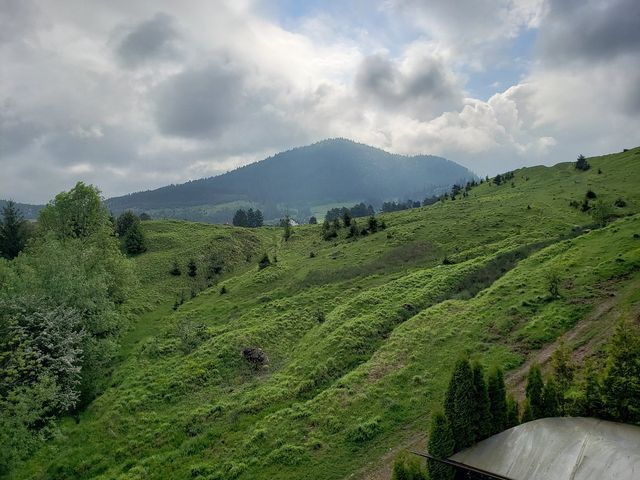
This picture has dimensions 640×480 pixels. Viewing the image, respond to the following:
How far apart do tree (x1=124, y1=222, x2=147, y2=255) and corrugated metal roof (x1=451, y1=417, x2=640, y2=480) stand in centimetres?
8705

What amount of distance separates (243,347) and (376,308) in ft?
A: 46.8

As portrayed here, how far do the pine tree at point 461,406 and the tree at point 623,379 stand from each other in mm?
5456

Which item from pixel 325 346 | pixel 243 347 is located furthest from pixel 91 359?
pixel 325 346

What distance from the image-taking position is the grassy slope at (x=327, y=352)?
25.6m

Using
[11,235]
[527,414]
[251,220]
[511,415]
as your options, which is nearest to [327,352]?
[511,415]

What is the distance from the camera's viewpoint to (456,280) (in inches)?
1831

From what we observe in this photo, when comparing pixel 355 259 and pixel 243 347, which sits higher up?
pixel 355 259

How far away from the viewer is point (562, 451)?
15453mm

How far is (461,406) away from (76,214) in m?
67.8

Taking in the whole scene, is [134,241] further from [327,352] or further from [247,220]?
[247,220]

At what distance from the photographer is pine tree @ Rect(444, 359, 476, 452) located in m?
18.7

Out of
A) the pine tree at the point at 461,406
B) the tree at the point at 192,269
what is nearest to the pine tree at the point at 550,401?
the pine tree at the point at 461,406

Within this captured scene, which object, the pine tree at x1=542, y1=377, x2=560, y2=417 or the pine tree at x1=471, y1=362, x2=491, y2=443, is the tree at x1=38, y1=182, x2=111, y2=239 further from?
the pine tree at x1=542, y1=377, x2=560, y2=417

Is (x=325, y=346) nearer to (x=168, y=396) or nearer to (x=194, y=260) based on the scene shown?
(x=168, y=396)
